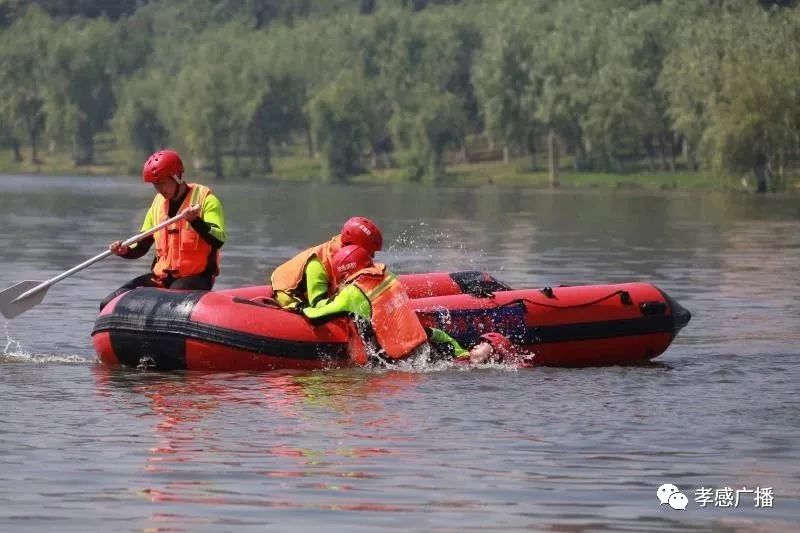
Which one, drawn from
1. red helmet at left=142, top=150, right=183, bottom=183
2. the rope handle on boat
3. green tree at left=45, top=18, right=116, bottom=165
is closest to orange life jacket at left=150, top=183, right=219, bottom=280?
red helmet at left=142, top=150, right=183, bottom=183

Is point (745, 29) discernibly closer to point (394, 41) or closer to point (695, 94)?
point (695, 94)

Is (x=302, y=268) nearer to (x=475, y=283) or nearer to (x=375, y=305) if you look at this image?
(x=375, y=305)

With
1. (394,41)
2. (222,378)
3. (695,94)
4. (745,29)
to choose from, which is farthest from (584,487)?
(394,41)

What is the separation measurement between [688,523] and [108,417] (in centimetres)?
451

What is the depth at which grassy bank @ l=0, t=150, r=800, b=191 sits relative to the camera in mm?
78375

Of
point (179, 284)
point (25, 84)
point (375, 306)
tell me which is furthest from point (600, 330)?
point (25, 84)

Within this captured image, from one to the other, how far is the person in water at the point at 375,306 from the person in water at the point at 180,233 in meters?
1.01

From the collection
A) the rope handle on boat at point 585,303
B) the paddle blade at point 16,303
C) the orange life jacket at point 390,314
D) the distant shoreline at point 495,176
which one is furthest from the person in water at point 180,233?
the distant shoreline at point 495,176

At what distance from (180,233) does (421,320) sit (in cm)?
198

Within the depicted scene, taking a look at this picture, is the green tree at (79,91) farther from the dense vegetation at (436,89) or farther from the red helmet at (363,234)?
the red helmet at (363,234)

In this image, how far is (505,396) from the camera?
1310 cm

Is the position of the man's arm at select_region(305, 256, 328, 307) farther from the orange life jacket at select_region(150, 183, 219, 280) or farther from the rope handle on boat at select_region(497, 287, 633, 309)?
the rope handle on boat at select_region(497, 287, 633, 309)

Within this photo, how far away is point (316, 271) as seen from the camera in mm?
14469

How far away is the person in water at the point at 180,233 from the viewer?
14609 mm
